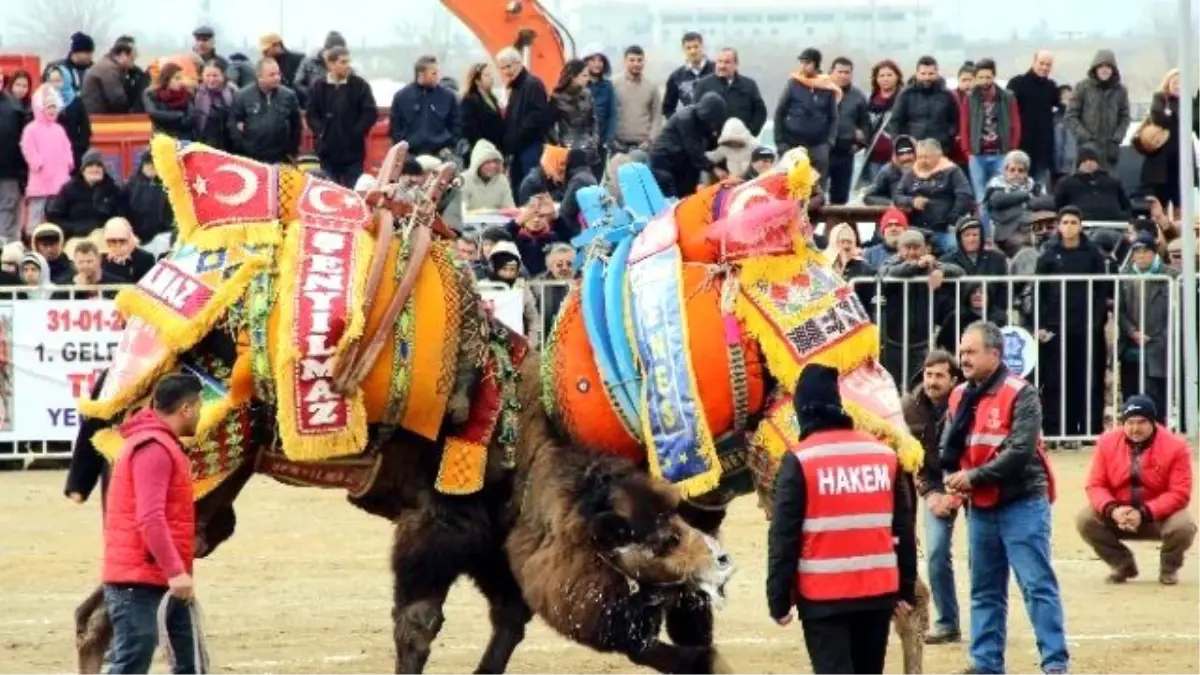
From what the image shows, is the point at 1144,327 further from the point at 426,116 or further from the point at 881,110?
the point at 426,116

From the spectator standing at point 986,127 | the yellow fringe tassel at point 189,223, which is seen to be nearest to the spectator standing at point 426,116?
the spectator standing at point 986,127

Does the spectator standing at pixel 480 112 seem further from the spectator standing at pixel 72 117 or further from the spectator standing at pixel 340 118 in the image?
the spectator standing at pixel 72 117

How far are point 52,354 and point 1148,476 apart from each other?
7.35 metres

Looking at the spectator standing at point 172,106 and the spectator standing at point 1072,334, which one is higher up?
the spectator standing at point 172,106

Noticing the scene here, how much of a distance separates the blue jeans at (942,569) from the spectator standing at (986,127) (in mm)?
9669

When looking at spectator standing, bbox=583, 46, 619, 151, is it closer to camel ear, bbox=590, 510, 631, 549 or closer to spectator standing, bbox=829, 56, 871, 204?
spectator standing, bbox=829, 56, 871, 204

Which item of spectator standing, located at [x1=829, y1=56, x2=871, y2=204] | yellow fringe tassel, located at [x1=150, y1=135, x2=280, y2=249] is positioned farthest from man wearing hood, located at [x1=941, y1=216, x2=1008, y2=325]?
yellow fringe tassel, located at [x1=150, y1=135, x2=280, y2=249]

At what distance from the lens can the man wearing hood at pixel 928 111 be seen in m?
21.7

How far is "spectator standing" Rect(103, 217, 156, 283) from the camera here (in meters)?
18.2

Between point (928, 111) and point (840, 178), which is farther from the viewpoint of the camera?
point (840, 178)

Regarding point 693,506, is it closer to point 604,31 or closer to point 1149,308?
point 1149,308

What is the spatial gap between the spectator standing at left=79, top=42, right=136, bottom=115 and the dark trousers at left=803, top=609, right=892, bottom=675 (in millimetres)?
14612

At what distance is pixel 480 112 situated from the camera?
72.5 feet

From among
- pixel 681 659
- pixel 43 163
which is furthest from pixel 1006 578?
pixel 43 163
